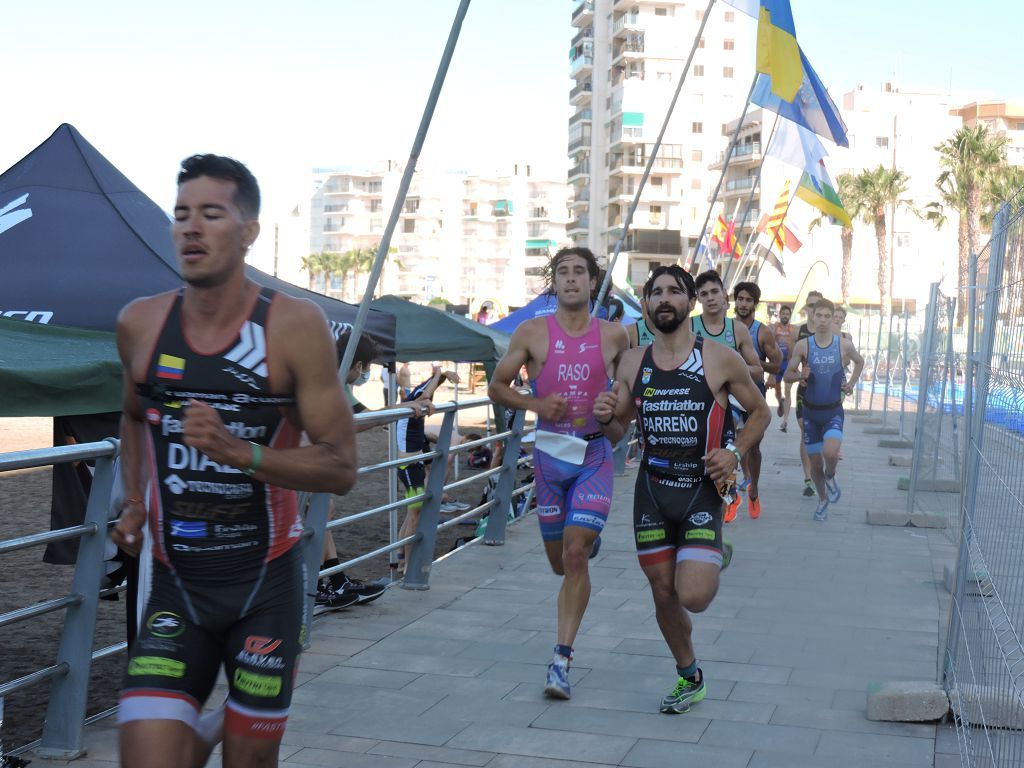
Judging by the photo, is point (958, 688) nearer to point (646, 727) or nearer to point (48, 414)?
point (646, 727)

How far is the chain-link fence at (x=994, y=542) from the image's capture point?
154 inches

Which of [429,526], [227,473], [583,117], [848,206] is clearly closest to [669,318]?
[227,473]

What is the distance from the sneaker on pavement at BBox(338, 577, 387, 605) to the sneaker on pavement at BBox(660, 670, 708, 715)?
245cm

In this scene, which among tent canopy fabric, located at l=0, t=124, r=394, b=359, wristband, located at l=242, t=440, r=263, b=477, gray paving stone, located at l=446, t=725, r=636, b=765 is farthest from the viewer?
tent canopy fabric, located at l=0, t=124, r=394, b=359

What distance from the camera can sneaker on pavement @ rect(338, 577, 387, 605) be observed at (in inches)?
305

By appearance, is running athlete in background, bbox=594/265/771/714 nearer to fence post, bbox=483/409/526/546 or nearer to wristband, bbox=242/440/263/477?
wristband, bbox=242/440/263/477

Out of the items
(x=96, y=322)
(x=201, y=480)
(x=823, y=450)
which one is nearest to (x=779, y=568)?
(x=823, y=450)

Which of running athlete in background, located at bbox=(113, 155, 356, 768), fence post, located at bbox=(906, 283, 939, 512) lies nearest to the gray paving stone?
running athlete in background, located at bbox=(113, 155, 356, 768)

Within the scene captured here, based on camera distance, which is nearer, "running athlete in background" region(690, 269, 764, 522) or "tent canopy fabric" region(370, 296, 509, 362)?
"running athlete in background" region(690, 269, 764, 522)

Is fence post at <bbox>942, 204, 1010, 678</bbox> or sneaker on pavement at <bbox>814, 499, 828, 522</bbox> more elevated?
fence post at <bbox>942, 204, 1010, 678</bbox>

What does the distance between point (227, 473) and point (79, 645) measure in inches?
81.6

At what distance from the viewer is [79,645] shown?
496 centimetres

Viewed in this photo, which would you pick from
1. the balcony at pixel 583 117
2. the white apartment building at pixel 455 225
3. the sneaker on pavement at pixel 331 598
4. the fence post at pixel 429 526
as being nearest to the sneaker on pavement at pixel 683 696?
the sneaker on pavement at pixel 331 598

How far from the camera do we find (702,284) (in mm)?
9523
